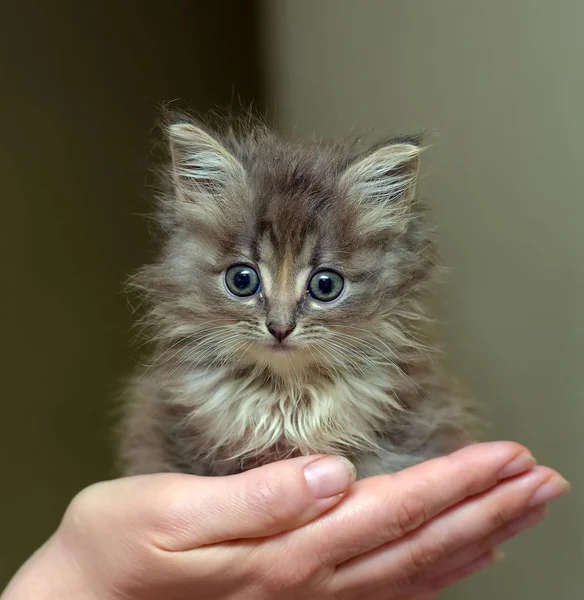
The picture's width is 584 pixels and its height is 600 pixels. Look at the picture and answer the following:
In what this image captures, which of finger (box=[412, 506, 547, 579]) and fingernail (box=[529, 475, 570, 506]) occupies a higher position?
fingernail (box=[529, 475, 570, 506])

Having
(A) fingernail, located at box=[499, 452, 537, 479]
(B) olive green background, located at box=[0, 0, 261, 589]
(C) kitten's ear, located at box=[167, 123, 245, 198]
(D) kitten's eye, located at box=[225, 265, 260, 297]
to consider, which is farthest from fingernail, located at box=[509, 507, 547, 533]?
(B) olive green background, located at box=[0, 0, 261, 589]

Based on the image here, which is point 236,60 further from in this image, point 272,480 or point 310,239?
point 272,480

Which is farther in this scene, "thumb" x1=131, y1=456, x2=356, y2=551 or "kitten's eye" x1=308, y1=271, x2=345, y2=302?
"kitten's eye" x1=308, y1=271, x2=345, y2=302

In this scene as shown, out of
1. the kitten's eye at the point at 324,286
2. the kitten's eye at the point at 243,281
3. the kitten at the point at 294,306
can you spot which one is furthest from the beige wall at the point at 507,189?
the kitten's eye at the point at 243,281

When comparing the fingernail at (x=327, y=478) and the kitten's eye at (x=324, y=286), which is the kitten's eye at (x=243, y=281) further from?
the fingernail at (x=327, y=478)

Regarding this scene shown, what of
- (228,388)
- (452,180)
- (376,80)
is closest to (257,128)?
(376,80)

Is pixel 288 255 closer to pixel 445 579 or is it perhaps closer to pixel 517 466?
pixel 517 466

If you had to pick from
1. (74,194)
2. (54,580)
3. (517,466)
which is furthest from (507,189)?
(74,194)

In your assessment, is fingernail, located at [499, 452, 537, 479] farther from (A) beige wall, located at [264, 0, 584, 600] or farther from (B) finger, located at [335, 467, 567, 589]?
(A) beige wall, located at [264, 0, 584, 600]

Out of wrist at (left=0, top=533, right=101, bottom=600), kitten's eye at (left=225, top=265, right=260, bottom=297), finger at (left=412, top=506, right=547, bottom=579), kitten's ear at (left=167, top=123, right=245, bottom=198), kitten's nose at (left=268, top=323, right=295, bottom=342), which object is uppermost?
kitten's ear at (left=167, top=123, right=245, bottom=198)
